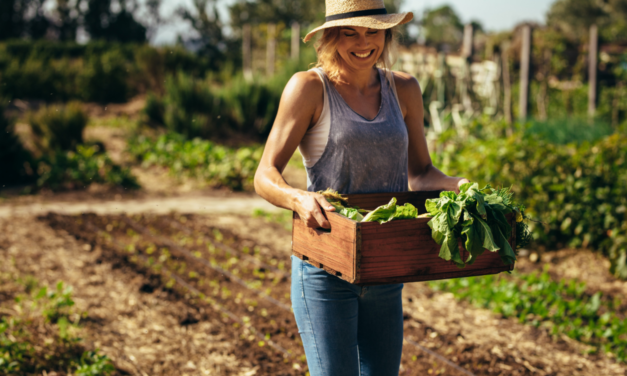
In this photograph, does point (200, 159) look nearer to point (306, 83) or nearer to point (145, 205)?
point (145, 205)

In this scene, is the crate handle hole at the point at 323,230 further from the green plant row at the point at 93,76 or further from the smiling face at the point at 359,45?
the green plant row at the point at 93,76

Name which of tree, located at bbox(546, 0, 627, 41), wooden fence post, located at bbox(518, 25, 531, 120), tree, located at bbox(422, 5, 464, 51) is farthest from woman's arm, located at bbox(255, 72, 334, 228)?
tree, located at bbox(422, 5, 464, 51)

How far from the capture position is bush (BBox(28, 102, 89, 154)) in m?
9.40

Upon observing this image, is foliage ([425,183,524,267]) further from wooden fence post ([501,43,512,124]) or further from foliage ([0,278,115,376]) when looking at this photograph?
wooden fence post ([501,43,512,124])

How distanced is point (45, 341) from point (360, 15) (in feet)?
9.39

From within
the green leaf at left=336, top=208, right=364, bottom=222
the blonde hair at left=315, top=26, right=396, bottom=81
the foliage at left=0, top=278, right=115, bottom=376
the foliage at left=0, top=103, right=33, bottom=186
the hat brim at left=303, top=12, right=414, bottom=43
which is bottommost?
the foliage at left=0, top=278, right=115, bottom=376

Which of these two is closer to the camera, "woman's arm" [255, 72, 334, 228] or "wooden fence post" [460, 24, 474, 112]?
"woman's arm" [255, 72, 334, 228]

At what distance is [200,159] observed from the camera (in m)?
9.16

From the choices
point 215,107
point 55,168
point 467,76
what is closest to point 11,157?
point 55,168

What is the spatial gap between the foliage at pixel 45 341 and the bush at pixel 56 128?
18.8 ft

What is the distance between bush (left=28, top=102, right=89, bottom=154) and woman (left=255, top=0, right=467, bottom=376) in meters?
8.32

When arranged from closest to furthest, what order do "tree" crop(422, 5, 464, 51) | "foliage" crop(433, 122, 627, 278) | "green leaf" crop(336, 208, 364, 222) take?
1. "green leaf" crop(336, 208, 364, 222)
2. "foliage" crop(433, 122, 627, 278)
3. "tree" crop(422, 5, 464, 51)

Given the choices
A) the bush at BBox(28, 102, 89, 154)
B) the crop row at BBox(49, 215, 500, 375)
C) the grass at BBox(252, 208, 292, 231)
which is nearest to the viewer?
the crop row at BBox(49, 215, 500, 375)

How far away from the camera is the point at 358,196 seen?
2.07 m
